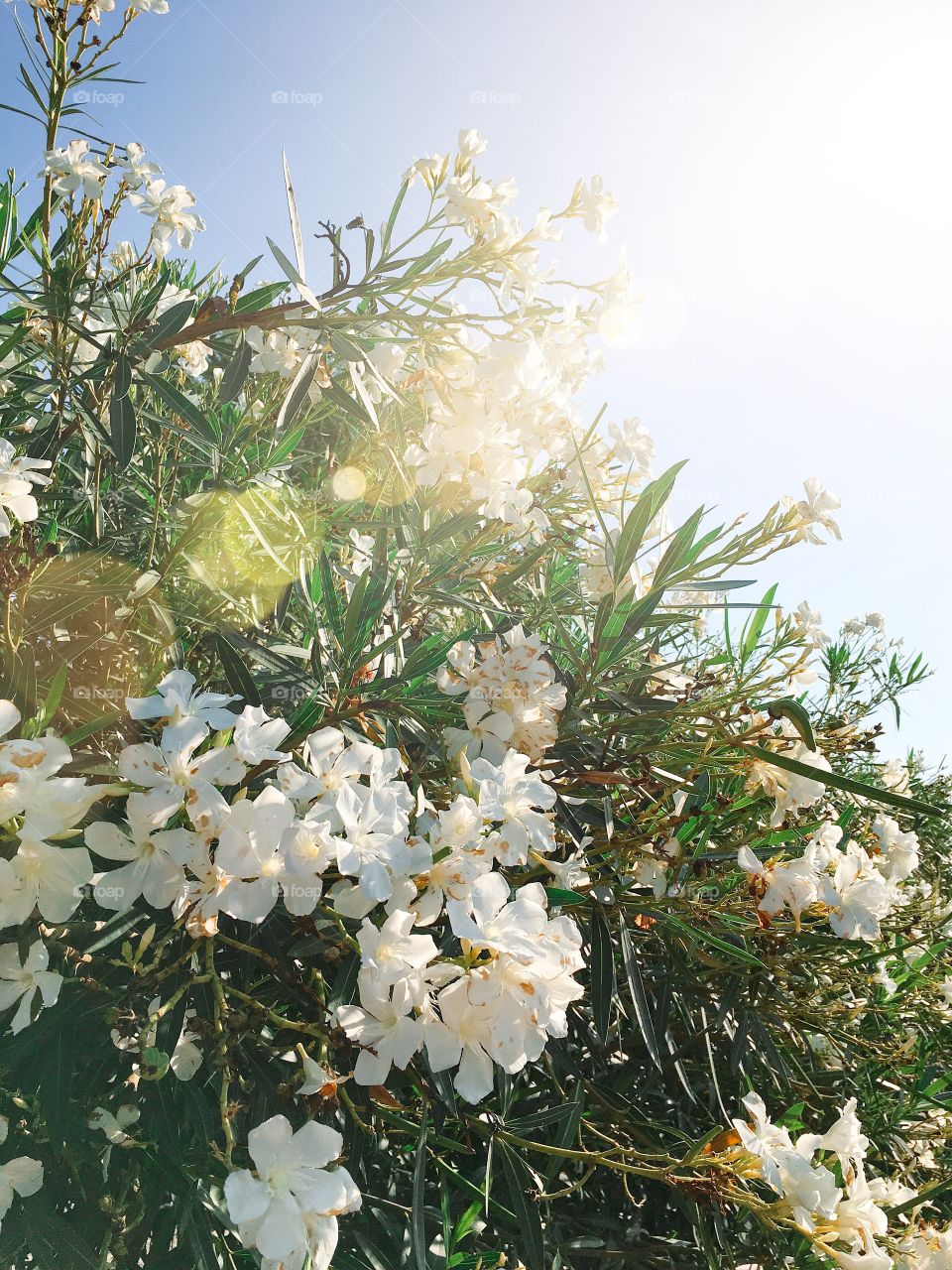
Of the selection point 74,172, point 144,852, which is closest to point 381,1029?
point 144,852

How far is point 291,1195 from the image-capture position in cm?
69

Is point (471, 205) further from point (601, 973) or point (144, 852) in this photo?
point (601, 973)

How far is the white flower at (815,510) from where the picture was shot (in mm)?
1278

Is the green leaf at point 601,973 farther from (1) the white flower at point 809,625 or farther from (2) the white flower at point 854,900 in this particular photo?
(1) the white flower at point 809,625

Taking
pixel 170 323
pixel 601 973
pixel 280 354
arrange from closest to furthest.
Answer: pixel 601 973 < pixel 170 323 < pixel 280 354

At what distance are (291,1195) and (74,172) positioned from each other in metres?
1.69

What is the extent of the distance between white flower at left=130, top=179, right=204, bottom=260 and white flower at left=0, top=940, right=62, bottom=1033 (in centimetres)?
159

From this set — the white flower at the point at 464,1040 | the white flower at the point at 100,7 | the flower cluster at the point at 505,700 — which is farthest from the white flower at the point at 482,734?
the white flower at the point at 100,7

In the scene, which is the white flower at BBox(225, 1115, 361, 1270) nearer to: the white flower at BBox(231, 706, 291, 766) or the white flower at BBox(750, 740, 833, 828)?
the white flower at BBox(231, 706, 291, 766)

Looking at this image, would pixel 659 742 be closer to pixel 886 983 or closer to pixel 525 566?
pixel 525 566

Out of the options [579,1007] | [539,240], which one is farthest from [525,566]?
[579,1007]

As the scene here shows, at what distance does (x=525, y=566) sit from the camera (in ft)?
5.02

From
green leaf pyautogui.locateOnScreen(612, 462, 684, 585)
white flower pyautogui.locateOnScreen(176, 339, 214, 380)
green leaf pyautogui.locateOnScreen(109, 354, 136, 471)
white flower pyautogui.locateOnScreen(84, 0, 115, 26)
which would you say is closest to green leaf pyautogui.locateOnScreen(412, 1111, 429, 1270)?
green leaf pyautogui.locateOnScreen(612, 462, 684, 585)

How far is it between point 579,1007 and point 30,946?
0.82m
